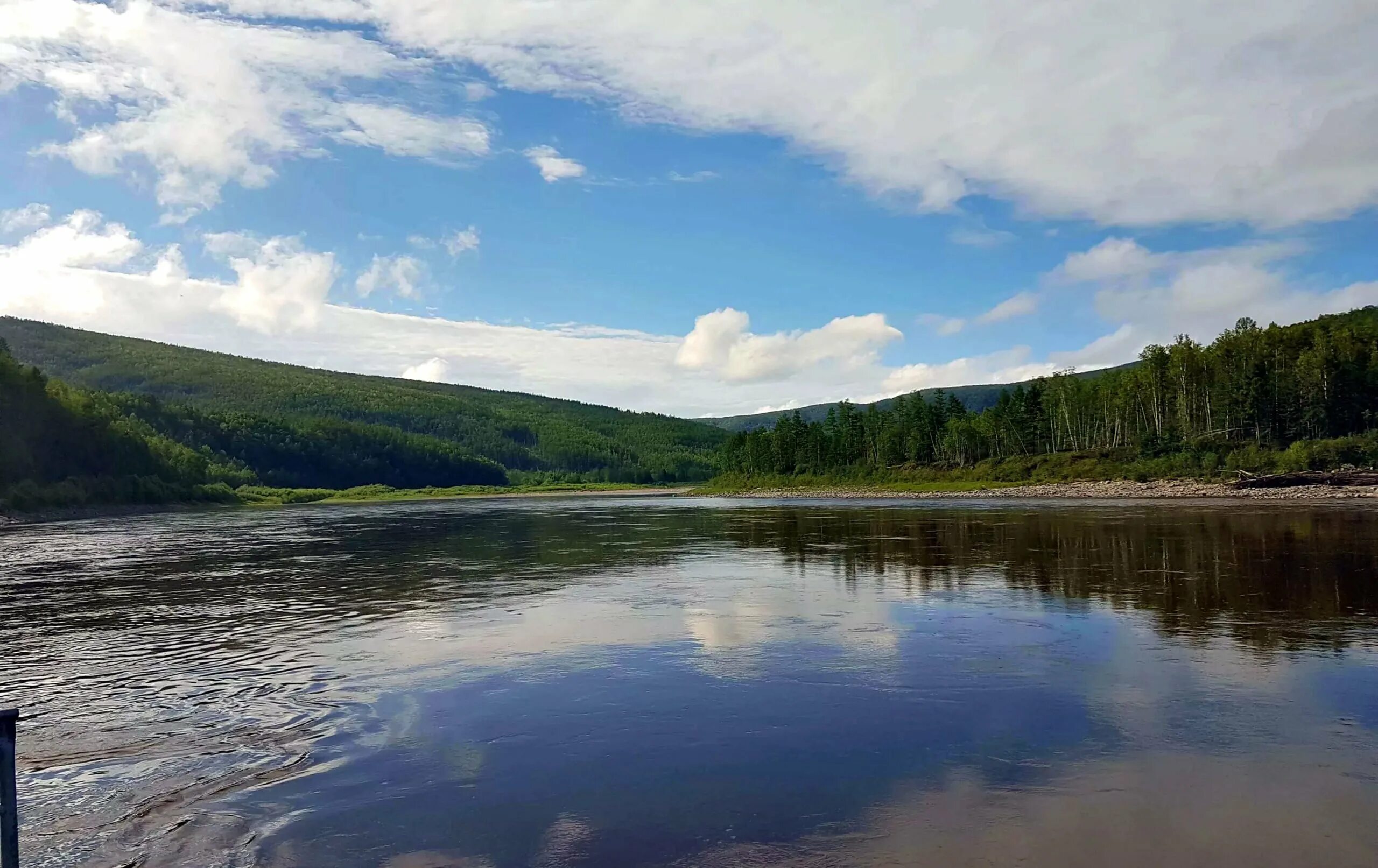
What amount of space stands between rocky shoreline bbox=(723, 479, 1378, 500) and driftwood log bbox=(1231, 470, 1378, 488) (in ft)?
2.53

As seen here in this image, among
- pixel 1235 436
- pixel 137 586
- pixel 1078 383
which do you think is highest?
pixel 1078 383

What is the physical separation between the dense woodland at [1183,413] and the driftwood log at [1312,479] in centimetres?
652

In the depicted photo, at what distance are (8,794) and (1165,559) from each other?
1281 inches

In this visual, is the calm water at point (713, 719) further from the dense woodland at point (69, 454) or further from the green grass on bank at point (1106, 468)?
the dense woodland at point (69, 454)

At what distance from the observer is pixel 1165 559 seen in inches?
1192

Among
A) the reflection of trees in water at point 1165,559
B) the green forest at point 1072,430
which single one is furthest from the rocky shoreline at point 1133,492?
the reflection of trees in water at point 1165,559

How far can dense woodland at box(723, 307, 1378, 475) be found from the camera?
99.6m

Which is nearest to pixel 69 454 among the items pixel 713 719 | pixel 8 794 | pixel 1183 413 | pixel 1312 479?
pixel 713 719

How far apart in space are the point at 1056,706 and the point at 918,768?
3.58 m

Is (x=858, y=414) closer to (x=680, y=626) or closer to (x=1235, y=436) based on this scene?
(x=1235, y=436)

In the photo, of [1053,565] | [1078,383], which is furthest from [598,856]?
[1078,383]

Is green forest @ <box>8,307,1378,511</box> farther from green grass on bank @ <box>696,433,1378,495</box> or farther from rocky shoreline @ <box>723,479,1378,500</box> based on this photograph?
rocky shoreline @ <box>723,479,1378,500</box>

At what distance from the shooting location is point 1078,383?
134m

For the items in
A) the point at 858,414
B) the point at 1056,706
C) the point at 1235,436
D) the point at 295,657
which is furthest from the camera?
the point at 858,414
